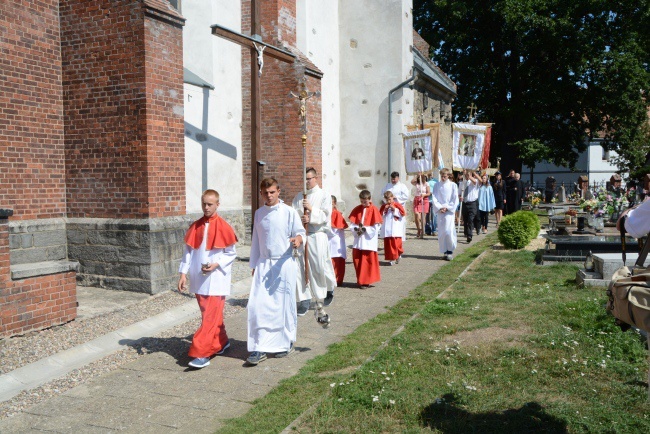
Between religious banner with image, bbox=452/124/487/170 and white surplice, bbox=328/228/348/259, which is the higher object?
religious banner with image, bbox=452/124/487/170

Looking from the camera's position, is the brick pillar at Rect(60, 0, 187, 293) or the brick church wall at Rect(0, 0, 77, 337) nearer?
the brick church wall at Rect(0, 0, 77, 337)

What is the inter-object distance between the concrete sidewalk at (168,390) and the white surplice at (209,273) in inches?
30.8

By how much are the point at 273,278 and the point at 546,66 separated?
26438mm

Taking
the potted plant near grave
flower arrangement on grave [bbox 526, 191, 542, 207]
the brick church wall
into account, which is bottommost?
the potted plant near grave

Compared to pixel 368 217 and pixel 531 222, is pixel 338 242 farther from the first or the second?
pixel 531 222

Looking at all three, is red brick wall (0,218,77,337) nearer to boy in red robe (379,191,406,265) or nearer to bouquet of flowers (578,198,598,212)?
boy in red robe (379,191,406,265)

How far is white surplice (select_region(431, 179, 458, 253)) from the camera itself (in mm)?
13227

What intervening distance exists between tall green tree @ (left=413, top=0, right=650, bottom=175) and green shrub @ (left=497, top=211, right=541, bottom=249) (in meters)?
15.0

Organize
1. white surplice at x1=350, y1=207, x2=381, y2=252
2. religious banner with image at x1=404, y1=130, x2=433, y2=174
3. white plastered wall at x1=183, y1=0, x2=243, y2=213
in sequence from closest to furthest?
white surplice at x1=350, y1=207, x2=381, y2=252, white plastered wall at x1=183, y1=0, x2=243, y2=213, religious banner with image at x1=404, y1=130, x2=433, y2=174

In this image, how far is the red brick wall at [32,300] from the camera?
6766 millimetres

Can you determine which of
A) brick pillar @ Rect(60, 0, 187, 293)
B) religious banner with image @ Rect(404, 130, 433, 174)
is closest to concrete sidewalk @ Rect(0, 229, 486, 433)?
brick pillar @ Rect(60, 0, 187, 293)

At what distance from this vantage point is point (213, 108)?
13227 mm

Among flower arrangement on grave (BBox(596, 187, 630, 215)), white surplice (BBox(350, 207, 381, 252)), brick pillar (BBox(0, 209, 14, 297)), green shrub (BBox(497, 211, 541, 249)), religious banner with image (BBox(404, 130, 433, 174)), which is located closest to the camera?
brick pillar (BBox(0, 209, 14, 297))

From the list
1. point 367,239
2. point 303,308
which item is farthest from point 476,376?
point 367,239
